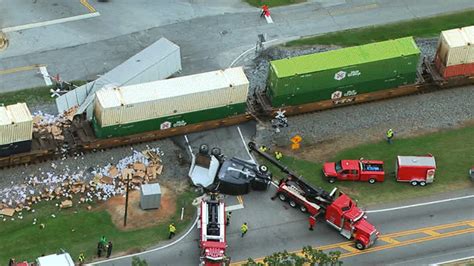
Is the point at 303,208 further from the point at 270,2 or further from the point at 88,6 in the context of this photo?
the point at 88,6

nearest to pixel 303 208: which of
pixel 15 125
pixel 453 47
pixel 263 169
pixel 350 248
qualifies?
pixel 263 169

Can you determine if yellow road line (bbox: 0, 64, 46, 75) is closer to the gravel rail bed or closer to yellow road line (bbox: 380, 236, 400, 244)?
the gravel rail bed

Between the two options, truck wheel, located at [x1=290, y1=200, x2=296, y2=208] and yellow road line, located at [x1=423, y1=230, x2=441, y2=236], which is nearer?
yellow road line, located at [x1=423, y1=230, x2=441, y2=236]

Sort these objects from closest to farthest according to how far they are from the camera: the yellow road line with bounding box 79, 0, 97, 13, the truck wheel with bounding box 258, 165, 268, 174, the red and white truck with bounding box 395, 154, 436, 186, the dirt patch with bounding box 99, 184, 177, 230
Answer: the dirt patch with bounding box 99, 184, 177, 230
the red and white truck with bounding box 395, 154, 436, 186
the truck wheel with bounding box 258, 165, 268, 174
the yellow road line with bounding box 79, 0, 97, 13

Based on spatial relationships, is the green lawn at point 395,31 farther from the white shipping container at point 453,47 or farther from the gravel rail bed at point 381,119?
the gravel rail bed at point 381,119

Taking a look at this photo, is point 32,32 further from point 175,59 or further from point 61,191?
point 61,191

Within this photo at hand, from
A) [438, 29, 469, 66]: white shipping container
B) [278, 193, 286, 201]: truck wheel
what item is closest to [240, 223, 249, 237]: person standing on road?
[278, 193, 286, 201]: truck wheel
